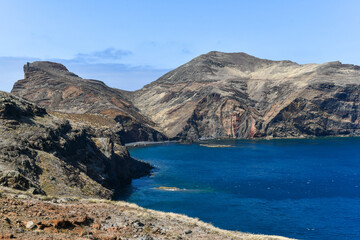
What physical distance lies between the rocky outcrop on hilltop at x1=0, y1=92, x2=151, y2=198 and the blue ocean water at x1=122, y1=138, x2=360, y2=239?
1127cm

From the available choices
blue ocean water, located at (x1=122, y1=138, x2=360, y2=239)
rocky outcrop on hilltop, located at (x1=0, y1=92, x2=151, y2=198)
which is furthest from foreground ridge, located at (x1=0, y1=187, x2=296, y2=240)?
blue ocean water, located at (x1=122, y1=138, x2=360, y2=239)

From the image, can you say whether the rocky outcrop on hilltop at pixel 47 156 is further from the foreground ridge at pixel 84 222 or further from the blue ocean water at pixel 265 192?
the blue ocean water at pixel 265 192

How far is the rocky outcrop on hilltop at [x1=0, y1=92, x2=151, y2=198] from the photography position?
4950 cm

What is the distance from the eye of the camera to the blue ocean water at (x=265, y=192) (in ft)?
201

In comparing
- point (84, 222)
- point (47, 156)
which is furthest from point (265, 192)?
point (84, 222)

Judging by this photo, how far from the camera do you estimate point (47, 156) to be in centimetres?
5819

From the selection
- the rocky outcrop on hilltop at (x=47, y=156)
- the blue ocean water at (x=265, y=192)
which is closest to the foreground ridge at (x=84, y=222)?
the rocky outcrop on hilltop at (x=47, y=156)

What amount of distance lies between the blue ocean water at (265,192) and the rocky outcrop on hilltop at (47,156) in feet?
37.0

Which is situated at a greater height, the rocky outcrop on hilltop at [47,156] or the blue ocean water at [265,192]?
the rocky outcrop on hilltop at [47,156]

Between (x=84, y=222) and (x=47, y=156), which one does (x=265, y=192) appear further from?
(x=84, y=222)

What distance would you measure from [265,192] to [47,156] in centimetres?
5005

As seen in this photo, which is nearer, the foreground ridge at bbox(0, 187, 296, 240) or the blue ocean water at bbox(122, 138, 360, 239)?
the foreground ridge at bbox(0, 187, 296, 240)

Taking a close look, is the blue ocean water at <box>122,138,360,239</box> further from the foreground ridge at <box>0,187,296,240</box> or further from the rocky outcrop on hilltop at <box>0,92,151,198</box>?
the foreground ridge at <box>0,187,296,240</box>

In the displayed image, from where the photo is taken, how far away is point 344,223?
6228cm
